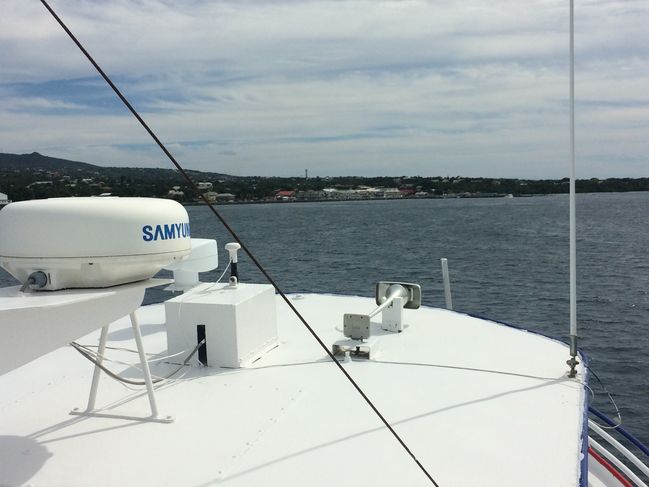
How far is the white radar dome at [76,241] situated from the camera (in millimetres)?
3297

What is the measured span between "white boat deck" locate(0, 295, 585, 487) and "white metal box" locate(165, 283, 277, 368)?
0.17m

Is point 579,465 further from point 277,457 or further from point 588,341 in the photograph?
point 588,341

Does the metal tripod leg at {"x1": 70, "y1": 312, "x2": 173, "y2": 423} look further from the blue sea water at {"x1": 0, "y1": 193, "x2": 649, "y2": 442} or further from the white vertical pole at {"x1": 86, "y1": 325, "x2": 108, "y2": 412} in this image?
the blue sea water at {"x1": 0, "y1": 193, "x2": 649, "y2": 442}

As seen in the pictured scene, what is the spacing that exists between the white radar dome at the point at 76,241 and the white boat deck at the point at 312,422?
44.4 inches

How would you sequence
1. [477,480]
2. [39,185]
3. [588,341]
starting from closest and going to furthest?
1. [477,480]
2. [39,185]
3. [588,341]

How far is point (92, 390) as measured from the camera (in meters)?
4.20

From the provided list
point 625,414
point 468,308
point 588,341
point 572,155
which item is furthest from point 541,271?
point 572,155

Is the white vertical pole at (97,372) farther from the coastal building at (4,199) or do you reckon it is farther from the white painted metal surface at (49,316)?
the coastal building at (4,199)

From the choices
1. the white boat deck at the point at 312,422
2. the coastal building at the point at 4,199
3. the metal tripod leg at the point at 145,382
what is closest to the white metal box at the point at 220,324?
the white boat deck at the point at 312,422

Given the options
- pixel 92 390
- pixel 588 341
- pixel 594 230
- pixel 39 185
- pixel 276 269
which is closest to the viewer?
pixel 92 390

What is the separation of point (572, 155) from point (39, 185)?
4.39m

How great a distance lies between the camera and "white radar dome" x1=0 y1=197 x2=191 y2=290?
3297 millimetres

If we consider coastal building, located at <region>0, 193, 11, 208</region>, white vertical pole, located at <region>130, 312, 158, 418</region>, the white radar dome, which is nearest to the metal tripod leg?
white vertical pole, located at <region>130, 312, 158, 418</region>

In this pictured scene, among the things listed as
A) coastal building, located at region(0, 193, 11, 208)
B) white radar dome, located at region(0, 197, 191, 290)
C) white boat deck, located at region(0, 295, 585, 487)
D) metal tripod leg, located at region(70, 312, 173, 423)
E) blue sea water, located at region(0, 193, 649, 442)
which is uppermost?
coastal building, located at region(0, 193, 11, 208)
